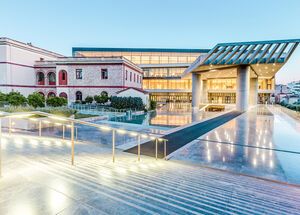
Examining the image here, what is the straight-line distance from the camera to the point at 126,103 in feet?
78.6

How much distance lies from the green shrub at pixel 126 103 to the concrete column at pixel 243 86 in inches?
582

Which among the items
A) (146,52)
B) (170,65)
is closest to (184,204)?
(170,65)

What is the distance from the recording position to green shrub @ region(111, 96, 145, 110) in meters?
23.9

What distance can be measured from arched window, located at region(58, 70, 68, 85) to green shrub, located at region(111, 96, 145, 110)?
9.45 metres

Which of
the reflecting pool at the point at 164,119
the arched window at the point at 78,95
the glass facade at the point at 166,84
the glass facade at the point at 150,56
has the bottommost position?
the reflecting pool at the point at 164,119

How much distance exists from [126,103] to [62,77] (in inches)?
480

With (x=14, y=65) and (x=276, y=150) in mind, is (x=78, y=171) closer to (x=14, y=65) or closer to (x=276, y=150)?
(x=276, y=150)

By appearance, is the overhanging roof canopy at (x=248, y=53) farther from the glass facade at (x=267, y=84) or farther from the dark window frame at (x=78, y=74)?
the glass facade at (x=267, y=84)

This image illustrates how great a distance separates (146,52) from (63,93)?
114 ft

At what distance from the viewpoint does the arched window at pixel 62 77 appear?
28812 mm

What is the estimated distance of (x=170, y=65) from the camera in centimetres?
5281

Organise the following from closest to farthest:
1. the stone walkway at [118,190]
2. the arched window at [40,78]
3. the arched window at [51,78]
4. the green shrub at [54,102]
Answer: the stone walkway at [118,190]
the green shrub at [54,102]
the arched window at [51,78]
the arched window at [40,78]

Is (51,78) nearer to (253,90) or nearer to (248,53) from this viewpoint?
(248,53)

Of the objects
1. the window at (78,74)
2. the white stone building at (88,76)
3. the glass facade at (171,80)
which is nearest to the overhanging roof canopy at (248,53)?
the white stone building at (88,76)
